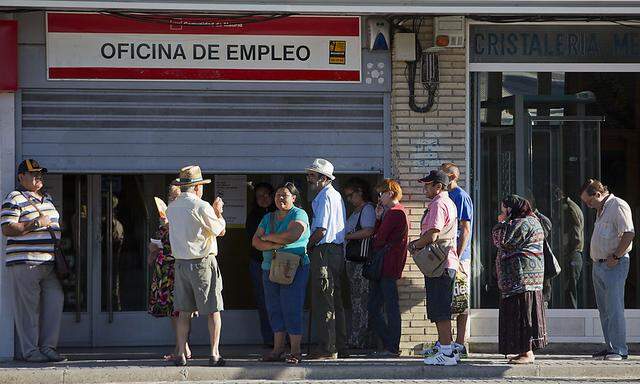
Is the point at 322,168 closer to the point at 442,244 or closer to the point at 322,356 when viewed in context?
the point at 442,244

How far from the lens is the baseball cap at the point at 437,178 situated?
11.8 metres

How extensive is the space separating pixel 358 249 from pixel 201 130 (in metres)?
2.08

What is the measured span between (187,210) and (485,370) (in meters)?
3.17

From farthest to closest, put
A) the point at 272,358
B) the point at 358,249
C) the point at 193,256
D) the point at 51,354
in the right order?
the point at 358,249
the point at 51,354
the point at 272,358
the point at 193,256

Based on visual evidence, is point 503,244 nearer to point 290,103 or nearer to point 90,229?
point 290,103

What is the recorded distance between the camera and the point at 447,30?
12.9 m

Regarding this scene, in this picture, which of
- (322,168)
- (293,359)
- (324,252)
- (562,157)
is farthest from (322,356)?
(562,157)

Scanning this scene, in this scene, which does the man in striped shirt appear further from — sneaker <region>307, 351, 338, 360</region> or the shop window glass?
the shop window glass

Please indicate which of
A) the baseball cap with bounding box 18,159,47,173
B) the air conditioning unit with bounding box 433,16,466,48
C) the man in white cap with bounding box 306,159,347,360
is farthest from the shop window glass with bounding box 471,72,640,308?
the baseball cap with bounding box 18,159,47,173

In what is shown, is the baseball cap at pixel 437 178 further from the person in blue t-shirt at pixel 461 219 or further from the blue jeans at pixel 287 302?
the blue jeans at pixel 287 302

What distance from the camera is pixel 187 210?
11469mm

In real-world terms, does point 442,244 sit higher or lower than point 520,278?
higher

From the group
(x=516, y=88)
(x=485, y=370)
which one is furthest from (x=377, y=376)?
(x=516, y=88)

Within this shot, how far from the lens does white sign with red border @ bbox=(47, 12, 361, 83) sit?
12719mm
